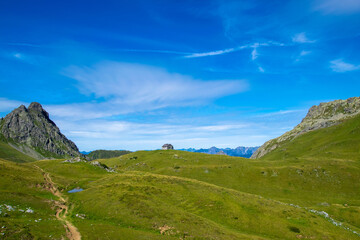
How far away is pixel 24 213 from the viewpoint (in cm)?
3325

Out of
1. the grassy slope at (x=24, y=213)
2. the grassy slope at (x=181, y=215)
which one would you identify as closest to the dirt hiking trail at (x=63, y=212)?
the grassy slope at (x=24, y=213)

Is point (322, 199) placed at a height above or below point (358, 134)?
below

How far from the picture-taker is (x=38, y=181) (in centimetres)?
5506

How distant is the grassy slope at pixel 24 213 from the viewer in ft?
83.1

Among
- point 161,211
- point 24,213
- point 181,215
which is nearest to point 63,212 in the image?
point 24,213

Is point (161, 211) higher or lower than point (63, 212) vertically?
lower

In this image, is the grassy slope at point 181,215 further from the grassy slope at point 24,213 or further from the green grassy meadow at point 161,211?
the grassy slope at point 24,213

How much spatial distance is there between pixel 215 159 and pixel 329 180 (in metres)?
66.3

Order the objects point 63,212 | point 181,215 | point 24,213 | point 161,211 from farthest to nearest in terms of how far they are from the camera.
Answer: point 161,211
point 181,215
point 63,212
point 24,213

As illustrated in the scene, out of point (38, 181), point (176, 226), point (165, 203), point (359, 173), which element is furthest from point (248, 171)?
point (38, 181)

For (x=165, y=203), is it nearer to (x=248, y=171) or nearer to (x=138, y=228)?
(x=138, y=228)

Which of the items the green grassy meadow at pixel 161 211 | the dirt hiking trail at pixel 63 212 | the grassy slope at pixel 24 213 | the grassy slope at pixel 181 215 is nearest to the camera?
the grassy slope at pixel 24 213

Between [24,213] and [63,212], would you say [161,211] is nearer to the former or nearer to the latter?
[63,212]

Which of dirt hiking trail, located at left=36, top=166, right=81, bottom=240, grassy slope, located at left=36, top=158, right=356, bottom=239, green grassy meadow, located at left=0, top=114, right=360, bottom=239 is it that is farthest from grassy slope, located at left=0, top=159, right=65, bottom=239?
grassy slope, located at left=36, top=158, right=356, bottom=239
